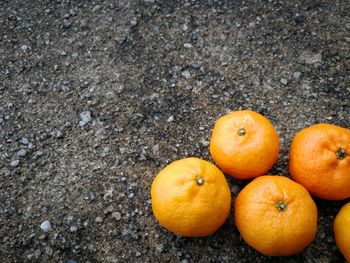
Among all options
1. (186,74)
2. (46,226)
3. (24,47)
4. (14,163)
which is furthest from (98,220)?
(24,47)

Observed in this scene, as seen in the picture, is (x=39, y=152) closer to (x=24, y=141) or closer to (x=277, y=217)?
(x=24, y=141)

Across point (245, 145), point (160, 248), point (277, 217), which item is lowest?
point (160, 248)

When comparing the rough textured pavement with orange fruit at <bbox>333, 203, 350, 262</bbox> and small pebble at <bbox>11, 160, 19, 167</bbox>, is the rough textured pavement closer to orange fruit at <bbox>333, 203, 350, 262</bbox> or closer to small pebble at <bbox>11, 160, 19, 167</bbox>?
small pebble at <bbox>11, 160, 19, 167</bbox>

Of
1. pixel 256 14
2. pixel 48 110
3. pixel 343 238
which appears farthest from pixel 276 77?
pixel 48 110

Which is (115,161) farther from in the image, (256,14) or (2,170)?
(256,14)

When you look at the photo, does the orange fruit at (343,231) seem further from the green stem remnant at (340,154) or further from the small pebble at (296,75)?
the small pebble at (296,75)
